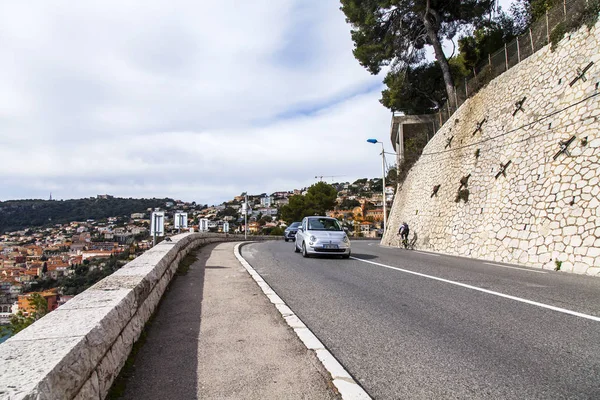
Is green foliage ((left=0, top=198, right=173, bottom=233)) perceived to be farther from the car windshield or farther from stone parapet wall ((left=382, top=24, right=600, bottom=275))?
stone parapet wall ((left=382, top=24, right=600, bottom=275))

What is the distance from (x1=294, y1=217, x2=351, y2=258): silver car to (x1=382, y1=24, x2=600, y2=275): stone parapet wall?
605 centimetres

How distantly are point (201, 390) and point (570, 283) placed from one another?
8.67 m

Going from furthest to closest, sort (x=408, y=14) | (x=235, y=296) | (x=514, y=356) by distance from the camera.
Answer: (x=408, y=14) → (x=235, y=296) → (x=514, y=356)

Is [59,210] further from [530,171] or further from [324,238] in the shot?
[530,171]

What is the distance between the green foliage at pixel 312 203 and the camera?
203 feet

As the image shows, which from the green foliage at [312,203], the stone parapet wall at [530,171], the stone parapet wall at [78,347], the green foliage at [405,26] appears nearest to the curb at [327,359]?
the stone parapet wall at [78,347]

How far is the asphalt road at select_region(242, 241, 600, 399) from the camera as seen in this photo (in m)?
3.23

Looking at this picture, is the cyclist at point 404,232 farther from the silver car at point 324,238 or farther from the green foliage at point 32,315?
the green foliage at point 32,315

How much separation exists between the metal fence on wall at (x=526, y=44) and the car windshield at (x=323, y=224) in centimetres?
1206

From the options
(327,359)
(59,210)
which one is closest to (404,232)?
(327,359)

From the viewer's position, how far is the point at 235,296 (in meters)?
7.02

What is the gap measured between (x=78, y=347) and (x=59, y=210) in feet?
155

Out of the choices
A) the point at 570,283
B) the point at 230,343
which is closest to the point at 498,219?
the point at 570,283

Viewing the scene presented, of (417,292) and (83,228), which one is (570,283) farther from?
(83,228)
